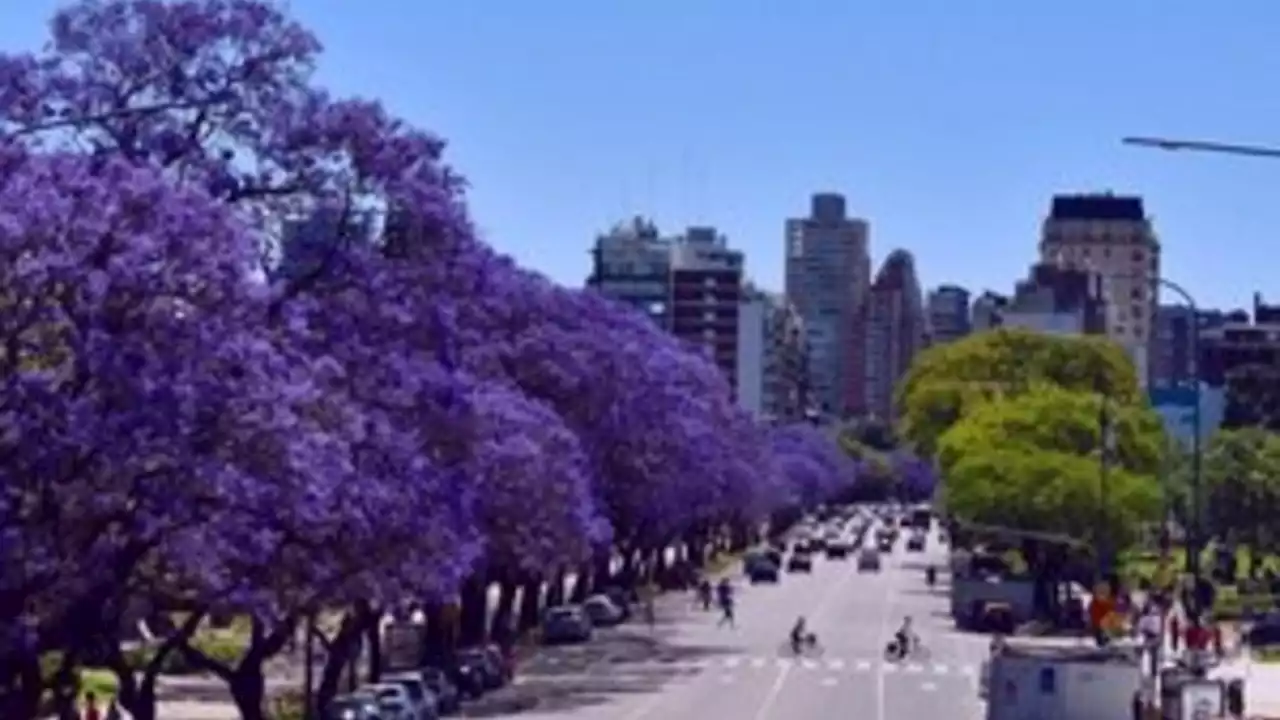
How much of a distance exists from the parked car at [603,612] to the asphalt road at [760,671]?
797 mm

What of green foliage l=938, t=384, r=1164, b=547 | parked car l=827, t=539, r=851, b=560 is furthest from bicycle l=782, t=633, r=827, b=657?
parked car l=827, t=539, r=851, b=560

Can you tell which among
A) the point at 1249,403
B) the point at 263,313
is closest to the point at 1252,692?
the point at 263,313

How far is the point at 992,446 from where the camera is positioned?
11806cm

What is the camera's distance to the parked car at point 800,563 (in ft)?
483

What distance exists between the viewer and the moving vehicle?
3514 inches

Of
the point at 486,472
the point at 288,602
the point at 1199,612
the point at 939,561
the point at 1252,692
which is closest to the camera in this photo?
the point at 288,602

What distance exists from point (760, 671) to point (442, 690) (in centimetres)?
1818

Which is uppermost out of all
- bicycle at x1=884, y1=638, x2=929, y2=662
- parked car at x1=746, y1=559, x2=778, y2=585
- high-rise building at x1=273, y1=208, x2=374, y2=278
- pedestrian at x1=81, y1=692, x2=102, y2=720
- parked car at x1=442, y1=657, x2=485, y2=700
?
high-rise building at x1=273, y1=208, x2=374, y2=278

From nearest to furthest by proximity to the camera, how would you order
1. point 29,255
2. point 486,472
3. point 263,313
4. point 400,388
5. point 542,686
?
point 29,255 → point 263,313 → point 400,388 → point 486,472 → point 542,686

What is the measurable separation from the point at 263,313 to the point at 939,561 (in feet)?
397

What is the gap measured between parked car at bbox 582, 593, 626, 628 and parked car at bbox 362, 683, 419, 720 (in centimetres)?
3983

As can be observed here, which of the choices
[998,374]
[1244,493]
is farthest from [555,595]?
[998,374]

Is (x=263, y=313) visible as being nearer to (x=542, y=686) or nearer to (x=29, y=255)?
(x=29, y=255)

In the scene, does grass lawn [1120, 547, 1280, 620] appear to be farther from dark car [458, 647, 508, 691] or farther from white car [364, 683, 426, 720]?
white car [364, 683, 426, 720]
